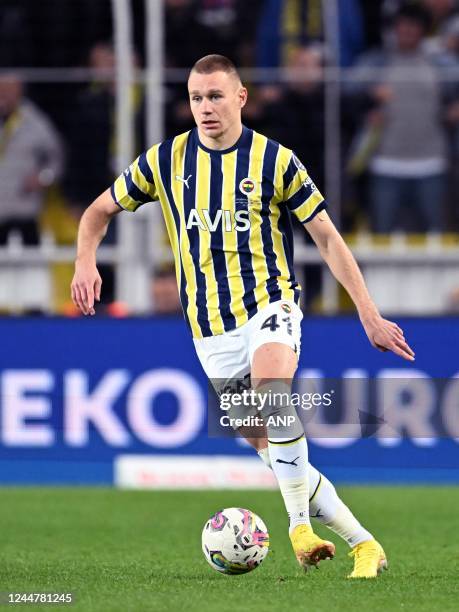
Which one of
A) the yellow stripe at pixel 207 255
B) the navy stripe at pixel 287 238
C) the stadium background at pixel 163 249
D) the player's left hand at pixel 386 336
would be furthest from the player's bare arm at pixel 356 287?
the stadium background at pixel 163 249

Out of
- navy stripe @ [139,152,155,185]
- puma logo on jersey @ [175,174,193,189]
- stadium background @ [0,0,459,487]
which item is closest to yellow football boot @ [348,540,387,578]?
puma logo on jersey @ [175,174,193,189]

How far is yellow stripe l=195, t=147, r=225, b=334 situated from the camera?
637 cm

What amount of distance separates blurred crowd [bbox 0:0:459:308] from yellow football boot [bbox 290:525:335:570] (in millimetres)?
6777

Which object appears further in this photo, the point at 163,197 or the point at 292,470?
the point at 163,197

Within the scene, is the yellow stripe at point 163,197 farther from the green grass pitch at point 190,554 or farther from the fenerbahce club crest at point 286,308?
Answer: the green grass pitch at point 190,554

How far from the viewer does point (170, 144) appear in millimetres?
6551

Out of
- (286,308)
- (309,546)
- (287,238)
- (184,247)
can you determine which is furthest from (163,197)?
(309,546)

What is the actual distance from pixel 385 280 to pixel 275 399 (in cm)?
656

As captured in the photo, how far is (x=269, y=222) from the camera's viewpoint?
20.9 ft

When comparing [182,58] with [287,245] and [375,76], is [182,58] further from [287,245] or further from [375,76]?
[287,245]

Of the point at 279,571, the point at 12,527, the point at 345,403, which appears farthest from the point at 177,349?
the point at 279,571

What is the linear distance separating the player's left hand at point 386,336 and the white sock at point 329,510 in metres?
0.69

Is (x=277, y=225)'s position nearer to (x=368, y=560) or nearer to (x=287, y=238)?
(x=287, y=238)

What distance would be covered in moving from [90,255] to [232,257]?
2.03ft
